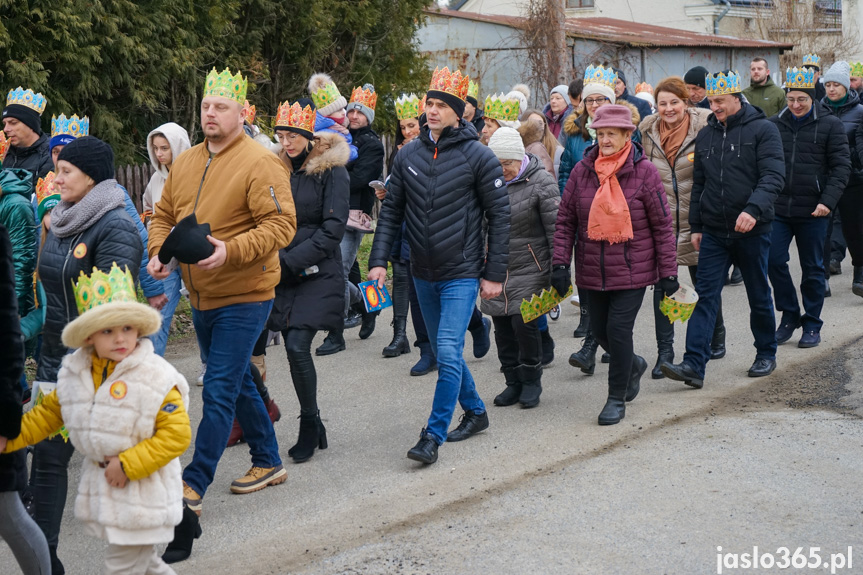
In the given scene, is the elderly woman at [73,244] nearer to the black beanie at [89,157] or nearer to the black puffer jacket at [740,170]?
the black beanie at [89,157]

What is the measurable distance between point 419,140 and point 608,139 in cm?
127

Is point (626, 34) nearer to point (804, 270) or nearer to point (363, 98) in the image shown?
point (363, 98)

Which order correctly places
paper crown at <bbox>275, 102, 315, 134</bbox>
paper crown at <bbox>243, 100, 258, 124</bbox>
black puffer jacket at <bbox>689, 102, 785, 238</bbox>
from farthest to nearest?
black puffer jacket at <bbox>689, 102, 785, 238</bbox> → paper crown at <bbox>275, 102, 315, 134</bbox> → paper crown at <bbox>243, 100, 258, 124</bbox>

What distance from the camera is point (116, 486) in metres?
3.95

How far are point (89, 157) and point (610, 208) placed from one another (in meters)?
3.28

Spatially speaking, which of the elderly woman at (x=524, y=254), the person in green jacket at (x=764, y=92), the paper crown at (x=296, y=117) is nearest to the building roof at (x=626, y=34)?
the person in green jacket at (x=764, y=92)

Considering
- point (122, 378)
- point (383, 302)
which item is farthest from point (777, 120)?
point (122, 378)

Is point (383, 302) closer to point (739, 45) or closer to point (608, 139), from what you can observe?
point (608, 139)

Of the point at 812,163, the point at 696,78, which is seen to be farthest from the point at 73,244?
the point at 696,78

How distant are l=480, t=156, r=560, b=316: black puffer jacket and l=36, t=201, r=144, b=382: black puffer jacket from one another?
2925 mm

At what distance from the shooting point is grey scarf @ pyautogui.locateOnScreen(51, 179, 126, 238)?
4906 mm

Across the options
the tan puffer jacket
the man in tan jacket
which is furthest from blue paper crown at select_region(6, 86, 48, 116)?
the tan puffer jacket

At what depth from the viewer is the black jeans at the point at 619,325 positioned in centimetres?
686

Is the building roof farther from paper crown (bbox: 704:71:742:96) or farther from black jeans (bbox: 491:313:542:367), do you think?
black jeans (bbox: 491:313:542:367)
